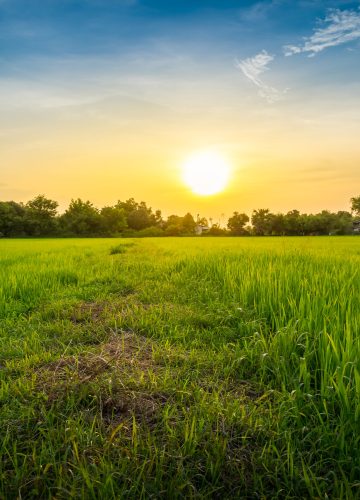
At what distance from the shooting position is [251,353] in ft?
9.34

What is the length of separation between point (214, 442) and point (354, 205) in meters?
102

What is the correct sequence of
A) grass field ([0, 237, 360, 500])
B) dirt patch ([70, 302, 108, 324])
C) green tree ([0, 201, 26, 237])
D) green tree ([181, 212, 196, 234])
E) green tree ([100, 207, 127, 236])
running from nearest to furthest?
grass field ([0, 237, 360, 500]) < dirt patch ([70, 302, 108, 324]) < green tree ([0, 201, 26, 237]) < green tree ([100, 207, 127, 236]) < green tree ([181, 212, 196, 234])

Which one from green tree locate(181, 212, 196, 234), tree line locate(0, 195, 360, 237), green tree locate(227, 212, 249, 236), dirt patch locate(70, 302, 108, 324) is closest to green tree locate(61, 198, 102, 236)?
tree line locate(0, 195, 360, 237)

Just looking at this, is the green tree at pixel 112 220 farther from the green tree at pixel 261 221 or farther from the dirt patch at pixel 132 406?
the dirt patch at pixel 132 406

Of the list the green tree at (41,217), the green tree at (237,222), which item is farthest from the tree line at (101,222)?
the green tree at (237,222)

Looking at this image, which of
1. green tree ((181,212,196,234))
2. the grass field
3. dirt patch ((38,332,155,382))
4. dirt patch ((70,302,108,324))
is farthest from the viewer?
green tree ((181,212,196,234))

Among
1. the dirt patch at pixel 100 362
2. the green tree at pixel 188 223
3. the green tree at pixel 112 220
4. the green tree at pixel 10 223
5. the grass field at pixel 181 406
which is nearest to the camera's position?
the grass field at pixel 181 406

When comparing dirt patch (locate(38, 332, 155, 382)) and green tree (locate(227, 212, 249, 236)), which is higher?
green tree (locate(227, 212, 249, 236))

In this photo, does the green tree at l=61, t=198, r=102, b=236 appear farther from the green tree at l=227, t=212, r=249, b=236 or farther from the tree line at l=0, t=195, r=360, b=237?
the green tree at l=227, t=212, r=249, b=236

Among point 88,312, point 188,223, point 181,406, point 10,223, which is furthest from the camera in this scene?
point 188,223

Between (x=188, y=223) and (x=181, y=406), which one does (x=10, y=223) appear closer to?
(x=188, y=223)

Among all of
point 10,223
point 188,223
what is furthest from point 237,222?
point 10,223

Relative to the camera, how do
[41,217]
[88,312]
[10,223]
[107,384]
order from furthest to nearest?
[41,217]
[10,223]
[88,312]
[107,384]

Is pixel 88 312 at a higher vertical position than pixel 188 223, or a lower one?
lower
